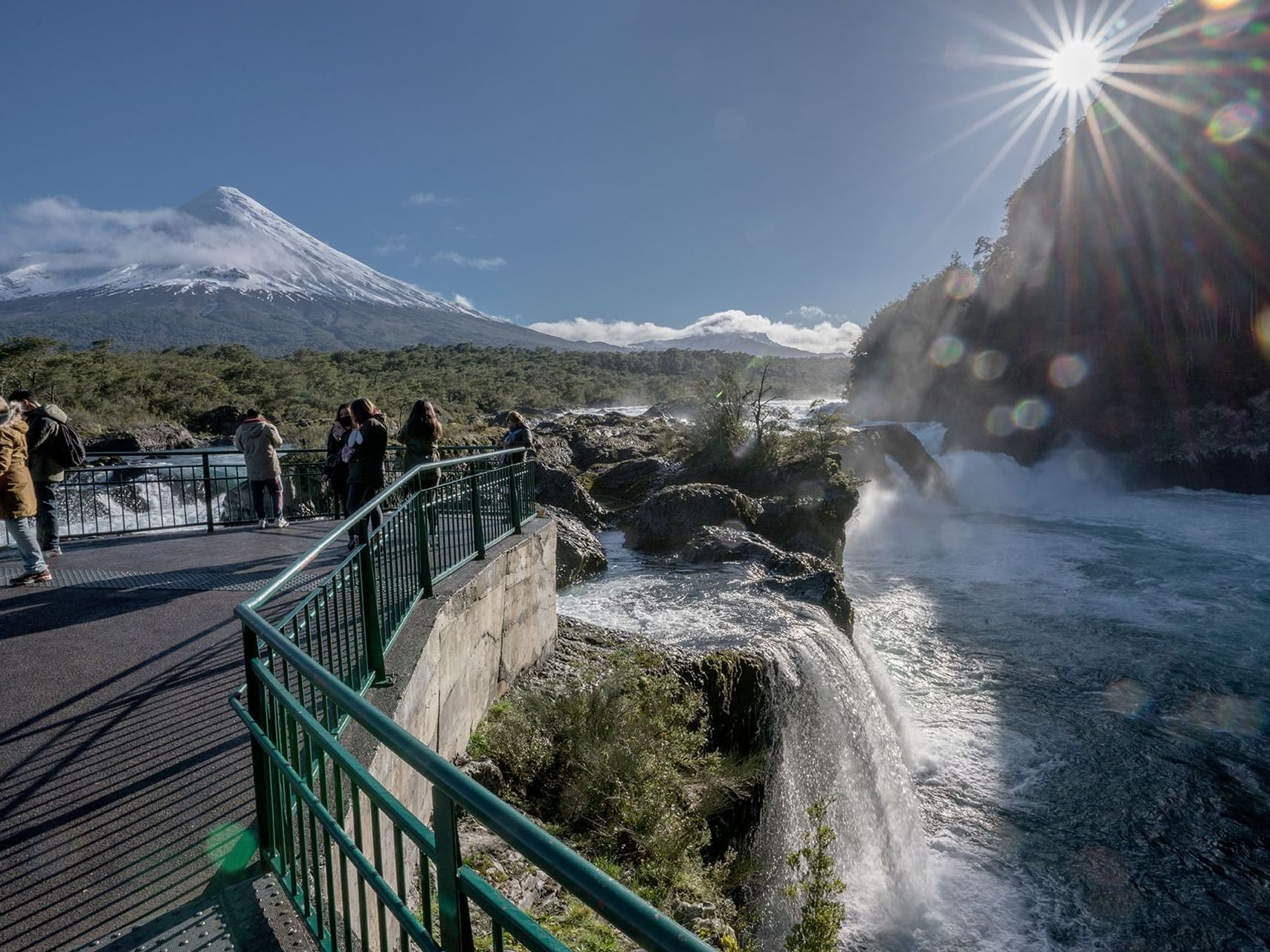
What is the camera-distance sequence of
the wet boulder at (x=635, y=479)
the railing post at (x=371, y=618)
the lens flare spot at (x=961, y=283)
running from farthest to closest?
the lens flare spot at (x=961, y=283), the wet boulder at (x=635, y=479), the railing post at (x=371, y=618)

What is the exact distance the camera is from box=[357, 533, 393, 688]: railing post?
3.86 meters

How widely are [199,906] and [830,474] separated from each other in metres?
15.9

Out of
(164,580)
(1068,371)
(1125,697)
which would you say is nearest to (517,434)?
(164,580)

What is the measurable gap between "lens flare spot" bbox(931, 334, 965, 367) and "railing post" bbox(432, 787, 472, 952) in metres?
43.5

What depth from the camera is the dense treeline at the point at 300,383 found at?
33.9 metres

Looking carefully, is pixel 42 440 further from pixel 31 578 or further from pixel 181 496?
pixel 181 496

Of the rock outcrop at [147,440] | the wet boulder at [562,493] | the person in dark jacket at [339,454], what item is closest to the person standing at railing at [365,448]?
the person in dark jacket at [339,454]

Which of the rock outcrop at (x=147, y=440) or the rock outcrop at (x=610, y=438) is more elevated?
the rock outcrop at (x=610, y=438)

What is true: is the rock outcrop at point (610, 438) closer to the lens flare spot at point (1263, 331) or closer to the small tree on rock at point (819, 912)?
the small tree on rock at point (819, 912)

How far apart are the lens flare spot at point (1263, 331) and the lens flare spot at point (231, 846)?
37.8 meters

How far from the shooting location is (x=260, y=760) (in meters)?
2.72

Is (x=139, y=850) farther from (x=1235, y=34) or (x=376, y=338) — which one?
(x=376, y=338)

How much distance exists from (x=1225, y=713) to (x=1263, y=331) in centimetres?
2687

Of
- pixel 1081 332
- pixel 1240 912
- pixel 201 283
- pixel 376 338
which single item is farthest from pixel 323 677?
pixel 201 283
